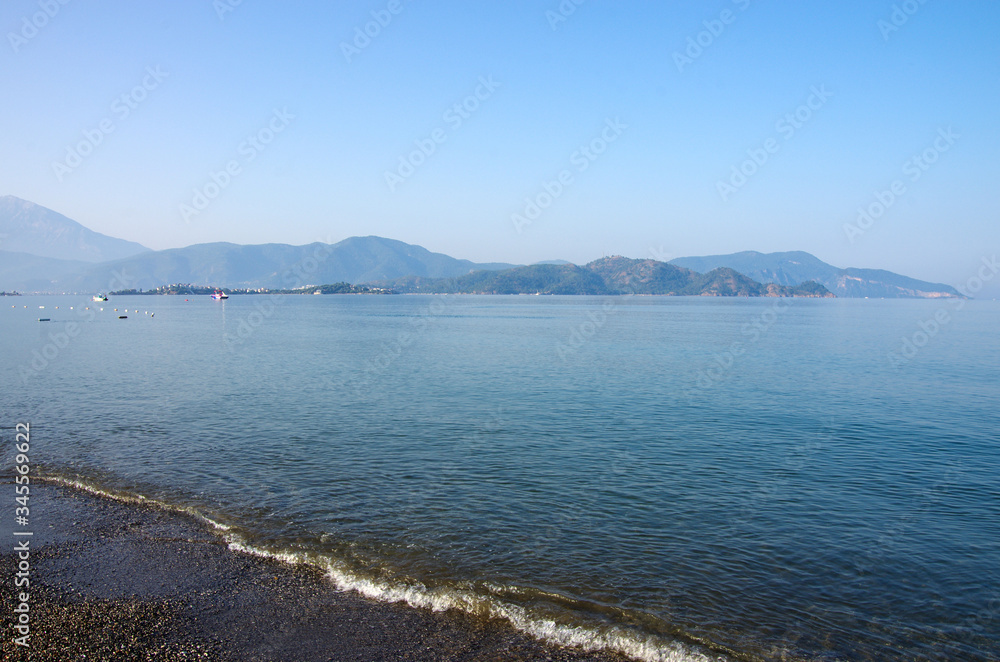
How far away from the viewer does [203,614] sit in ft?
36.3

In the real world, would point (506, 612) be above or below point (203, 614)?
below

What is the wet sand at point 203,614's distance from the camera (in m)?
9.97

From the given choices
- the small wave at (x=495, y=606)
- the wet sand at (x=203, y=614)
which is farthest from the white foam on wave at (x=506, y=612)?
→ the wet sand at (x=203, y=614)

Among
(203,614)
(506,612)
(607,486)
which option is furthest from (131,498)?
(607,486)

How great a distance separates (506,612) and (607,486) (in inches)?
310

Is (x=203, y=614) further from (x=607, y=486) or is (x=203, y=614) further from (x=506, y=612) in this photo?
(x=607, y=486)

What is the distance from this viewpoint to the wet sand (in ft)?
32.7

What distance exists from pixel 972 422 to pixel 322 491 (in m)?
30.4

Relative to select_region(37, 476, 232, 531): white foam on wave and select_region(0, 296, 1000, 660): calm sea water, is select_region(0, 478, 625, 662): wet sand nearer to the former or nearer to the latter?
select_region(0, 296, 1000, 660): calm sea water

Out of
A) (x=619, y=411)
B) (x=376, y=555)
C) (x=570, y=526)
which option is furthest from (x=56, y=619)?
(x=619, y=411)

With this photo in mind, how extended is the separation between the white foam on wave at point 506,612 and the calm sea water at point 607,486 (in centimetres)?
6

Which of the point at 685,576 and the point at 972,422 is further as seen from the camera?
the point at 972,422

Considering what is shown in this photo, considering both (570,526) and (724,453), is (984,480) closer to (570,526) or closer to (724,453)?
(724,453)

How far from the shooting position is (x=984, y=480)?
1962 cm
